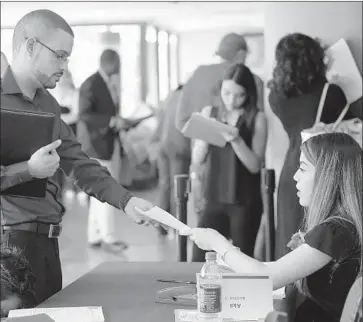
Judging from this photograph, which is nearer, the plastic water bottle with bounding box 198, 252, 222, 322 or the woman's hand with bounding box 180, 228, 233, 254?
the plastic water bottle with bounding box 198, 252, 222, 322

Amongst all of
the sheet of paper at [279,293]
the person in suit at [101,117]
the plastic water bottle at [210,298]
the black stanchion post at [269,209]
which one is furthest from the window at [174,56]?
the plastic water bottle at [210,298]

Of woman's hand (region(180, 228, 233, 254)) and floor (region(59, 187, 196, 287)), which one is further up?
woman's hand (region(180, 228, 233, 254))

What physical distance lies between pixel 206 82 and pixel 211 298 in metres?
2.98

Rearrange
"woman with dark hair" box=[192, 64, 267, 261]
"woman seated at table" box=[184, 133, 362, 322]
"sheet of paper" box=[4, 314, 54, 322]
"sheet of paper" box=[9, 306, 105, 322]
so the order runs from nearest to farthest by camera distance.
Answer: "sheet of paper" box=[4, 314, 54, 322]
"sheet of paper" box=[9, 306, 105, 322]
"woman seated at table" box=[184, 133, 362, 322]
"woman with dark hair" box=[192, 64, 267, 261]

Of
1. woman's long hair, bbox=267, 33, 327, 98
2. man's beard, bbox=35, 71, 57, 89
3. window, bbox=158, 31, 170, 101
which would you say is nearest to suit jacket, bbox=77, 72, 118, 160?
woman's long hair, bbox=267, 33, 327, 98

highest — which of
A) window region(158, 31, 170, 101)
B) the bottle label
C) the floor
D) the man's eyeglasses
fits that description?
window region(158, 31, 170, 101)

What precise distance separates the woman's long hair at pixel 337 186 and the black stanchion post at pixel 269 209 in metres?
1.67

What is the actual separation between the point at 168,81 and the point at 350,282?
33.0 feet

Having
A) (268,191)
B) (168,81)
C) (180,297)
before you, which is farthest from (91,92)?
(168,81)

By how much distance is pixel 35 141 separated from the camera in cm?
246

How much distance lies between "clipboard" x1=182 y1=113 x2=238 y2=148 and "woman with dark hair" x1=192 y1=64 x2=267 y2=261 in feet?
0.10

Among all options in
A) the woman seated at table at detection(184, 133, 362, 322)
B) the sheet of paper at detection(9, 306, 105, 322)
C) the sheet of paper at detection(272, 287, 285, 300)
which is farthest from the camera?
the sheet of paper at detection(272, 287, 285, 300)

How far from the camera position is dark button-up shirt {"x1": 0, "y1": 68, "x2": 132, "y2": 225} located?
8.27ft

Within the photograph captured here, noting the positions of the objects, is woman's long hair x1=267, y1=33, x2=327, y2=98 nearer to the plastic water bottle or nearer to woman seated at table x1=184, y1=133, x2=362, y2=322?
woman seated at table x1=184, y1=133, x2=362, y2=322
